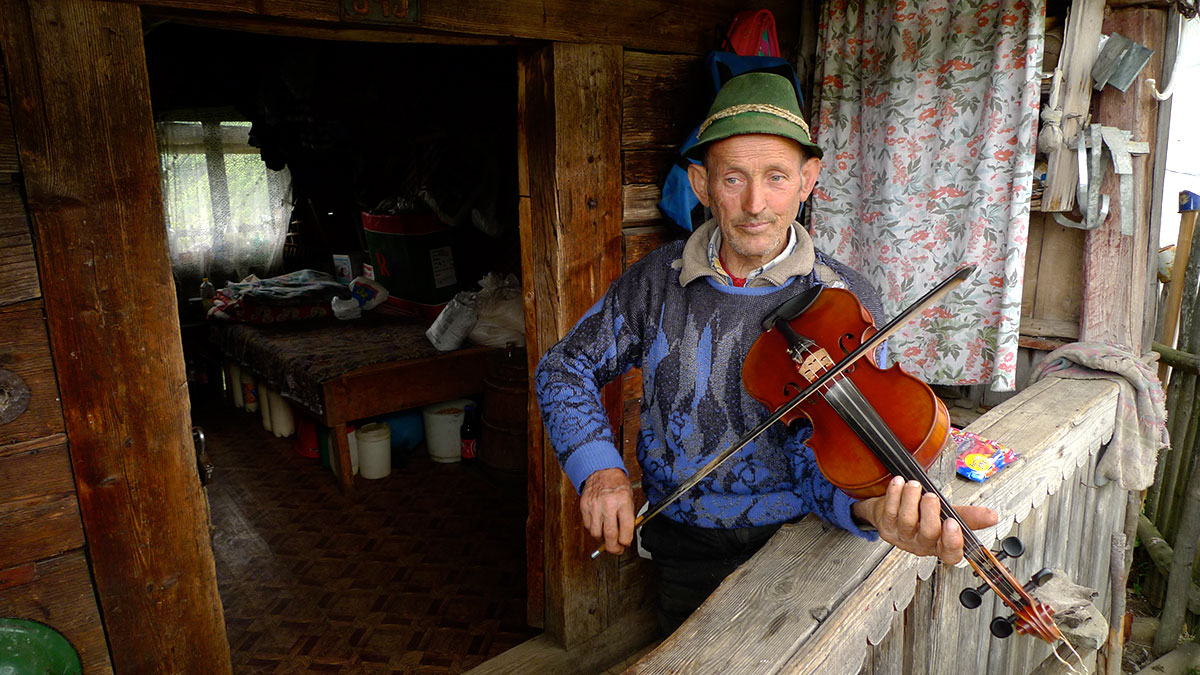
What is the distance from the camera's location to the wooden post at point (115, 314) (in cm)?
180

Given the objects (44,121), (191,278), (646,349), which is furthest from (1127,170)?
(191,278)

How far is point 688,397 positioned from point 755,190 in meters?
0.55

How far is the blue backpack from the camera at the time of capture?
2.77m

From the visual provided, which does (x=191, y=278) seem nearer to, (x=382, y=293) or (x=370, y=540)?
A: (x=382, y=293)

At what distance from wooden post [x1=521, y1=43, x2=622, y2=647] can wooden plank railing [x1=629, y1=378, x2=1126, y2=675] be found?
52.6 inches

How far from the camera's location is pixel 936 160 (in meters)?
3.13

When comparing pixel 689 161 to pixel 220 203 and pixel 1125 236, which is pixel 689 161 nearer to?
pixel 1125 236

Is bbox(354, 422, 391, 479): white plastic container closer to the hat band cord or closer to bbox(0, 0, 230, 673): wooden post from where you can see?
bbox(0, 0, 230, 673): wooden post

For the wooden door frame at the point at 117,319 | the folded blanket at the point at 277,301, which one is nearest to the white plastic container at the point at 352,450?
the folded blanket at the point at 277,301

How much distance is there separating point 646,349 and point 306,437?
428cm

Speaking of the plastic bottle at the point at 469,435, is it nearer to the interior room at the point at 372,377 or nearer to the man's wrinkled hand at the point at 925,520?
the interior room at the point at 372,377

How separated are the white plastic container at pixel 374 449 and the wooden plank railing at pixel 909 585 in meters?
3.79

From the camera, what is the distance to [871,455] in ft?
5.11

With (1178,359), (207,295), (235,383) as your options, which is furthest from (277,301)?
(1178,359)
